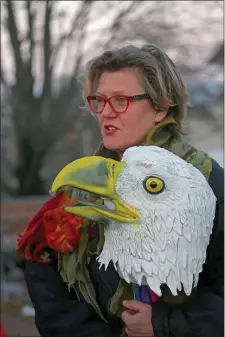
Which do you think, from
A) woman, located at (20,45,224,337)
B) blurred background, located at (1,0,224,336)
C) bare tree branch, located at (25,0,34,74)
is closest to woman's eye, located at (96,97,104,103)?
woman, located at (20,45,224,337)

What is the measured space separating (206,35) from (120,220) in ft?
19.7

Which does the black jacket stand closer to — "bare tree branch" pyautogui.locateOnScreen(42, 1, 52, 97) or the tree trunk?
"bare tree branch" pyautogui.locateOnScreen(42, 1, 52, 97)

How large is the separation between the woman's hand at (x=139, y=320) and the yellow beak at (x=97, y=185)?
0.69ft

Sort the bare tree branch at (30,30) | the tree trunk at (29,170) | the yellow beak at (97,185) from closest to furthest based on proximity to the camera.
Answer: the yellow beak at (97,185)
the bare tree branch at (30,30)
the tree trunk at (29,170)

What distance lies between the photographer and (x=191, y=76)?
674 cm

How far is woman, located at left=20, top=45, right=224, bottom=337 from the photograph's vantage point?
4.22ft

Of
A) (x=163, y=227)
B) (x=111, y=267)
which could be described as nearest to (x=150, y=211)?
(x=163, y=227)

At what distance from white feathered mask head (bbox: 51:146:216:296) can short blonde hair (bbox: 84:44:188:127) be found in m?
0.17

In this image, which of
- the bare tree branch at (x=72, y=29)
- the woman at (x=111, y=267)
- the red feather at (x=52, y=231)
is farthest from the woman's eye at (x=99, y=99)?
the bare tree branch at (x=72, y=29)

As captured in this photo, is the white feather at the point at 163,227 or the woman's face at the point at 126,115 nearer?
the white feather at the point at 163,227

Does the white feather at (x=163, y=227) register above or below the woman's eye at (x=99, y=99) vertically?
below

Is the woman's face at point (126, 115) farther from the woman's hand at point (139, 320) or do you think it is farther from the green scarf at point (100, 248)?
the woman's hand at point (139, 320)

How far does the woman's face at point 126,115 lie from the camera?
1313 mm

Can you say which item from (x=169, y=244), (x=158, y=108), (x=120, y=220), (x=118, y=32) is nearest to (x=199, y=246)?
(x=169, y=244)
